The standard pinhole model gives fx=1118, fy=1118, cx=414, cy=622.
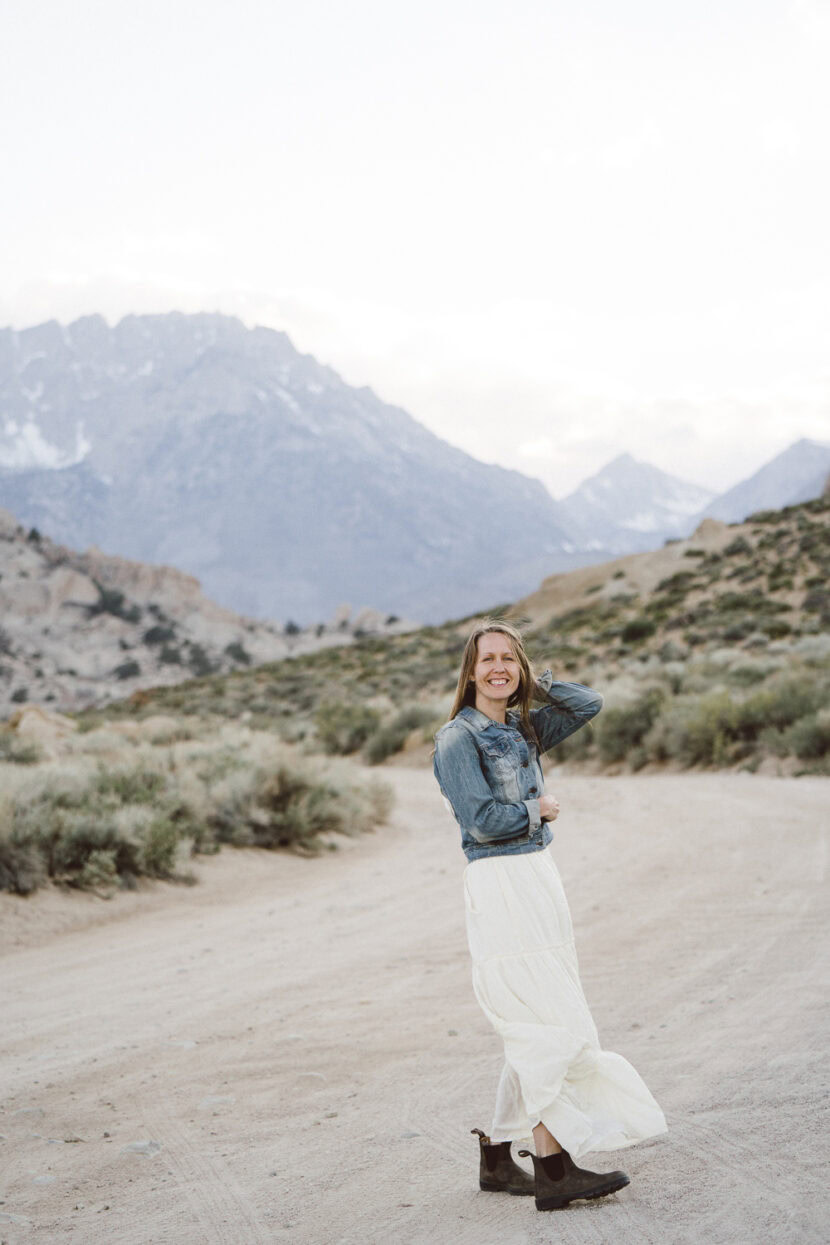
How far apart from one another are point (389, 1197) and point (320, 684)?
137 ft

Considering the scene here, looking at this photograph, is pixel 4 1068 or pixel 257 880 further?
pixel 257 880

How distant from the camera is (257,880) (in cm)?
1184

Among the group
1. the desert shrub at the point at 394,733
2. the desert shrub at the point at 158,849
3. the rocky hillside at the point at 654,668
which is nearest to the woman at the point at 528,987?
the rocky hillside at the point at 654,668

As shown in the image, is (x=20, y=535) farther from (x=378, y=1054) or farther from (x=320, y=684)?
(x=378, y=1054)

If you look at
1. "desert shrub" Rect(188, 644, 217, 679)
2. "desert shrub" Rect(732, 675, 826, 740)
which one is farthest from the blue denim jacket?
"desert shrub" Rect(188, 644, 217, 679)

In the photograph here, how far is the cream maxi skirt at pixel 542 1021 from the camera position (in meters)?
3.50

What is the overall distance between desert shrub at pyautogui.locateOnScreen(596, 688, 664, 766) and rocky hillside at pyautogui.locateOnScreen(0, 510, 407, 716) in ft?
135

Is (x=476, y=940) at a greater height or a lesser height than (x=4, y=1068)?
greater

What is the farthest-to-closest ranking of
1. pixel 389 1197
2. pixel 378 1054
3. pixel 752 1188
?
pixel 378 1054
pixel 389 1197
pixel 752 1188

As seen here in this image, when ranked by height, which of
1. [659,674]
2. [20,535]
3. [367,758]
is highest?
[20,535]

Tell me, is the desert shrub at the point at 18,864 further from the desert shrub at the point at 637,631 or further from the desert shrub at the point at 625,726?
the desert shrub at the point at 637,631

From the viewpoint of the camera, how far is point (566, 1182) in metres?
3.54

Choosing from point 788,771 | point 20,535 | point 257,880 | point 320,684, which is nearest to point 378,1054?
point 257,880

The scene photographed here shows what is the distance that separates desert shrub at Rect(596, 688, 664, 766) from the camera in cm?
2134
